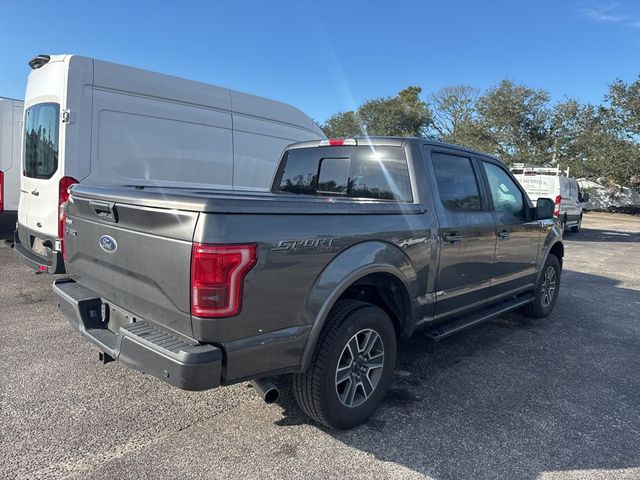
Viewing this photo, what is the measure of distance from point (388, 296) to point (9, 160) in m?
7.79

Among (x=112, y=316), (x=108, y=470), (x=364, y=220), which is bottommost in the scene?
(x=108, y=470)

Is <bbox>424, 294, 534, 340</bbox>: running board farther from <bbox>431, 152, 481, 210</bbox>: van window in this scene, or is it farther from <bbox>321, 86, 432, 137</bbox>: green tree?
<bbox>321, 86, 432, 137</bbox>: green tree

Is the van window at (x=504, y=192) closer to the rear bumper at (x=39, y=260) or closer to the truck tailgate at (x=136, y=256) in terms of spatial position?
the truck tailgate at (x=136, y=256)

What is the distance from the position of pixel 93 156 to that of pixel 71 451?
3671 mm

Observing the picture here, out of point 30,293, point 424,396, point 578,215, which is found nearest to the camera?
point 424,396

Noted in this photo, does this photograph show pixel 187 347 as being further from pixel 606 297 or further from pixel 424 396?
pixel 606 297

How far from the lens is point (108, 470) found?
258 centimetres

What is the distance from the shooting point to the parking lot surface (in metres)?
2.70

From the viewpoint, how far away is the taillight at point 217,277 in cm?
229

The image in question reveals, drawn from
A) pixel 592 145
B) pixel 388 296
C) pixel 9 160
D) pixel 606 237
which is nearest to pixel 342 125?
pixel 592 145

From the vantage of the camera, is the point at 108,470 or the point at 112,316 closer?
the point at 108,470

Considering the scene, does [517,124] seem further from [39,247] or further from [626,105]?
[39,247]

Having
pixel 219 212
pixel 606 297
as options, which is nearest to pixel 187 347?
pixel 219 212

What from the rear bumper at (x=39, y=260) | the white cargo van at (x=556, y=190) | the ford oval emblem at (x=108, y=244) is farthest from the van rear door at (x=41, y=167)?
the white cargo van at (x=556, y=190)
